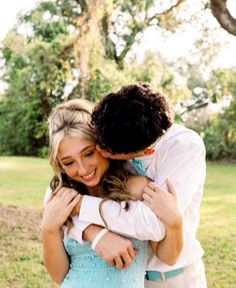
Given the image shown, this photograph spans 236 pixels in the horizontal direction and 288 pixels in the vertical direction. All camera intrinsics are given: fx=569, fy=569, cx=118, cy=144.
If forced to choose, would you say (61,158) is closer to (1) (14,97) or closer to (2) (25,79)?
(2) (25,79)

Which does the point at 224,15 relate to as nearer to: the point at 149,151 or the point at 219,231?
the point at 219,231

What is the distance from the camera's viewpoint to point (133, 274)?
1.75m

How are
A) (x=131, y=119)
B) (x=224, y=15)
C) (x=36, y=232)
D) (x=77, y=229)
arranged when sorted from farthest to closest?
1. (x=36, y=232)
2. (x=224, y=15)
3. (x=77, y=229)
4. (x=131, y=119)

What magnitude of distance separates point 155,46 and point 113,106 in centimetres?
2023

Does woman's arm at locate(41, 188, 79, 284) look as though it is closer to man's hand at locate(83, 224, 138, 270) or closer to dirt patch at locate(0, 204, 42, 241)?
man's hand at locate(83, 224, 138, 270)

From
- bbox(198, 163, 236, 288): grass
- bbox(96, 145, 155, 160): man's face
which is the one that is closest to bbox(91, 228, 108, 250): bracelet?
bbox(96, 145, 155, 160): man's face

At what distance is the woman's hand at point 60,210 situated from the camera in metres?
1.76

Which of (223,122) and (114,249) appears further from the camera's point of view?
(223,122)

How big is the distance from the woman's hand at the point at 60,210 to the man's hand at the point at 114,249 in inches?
4.2

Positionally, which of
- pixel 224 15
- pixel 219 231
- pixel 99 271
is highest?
pixel 224 15

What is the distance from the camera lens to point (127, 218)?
166 centimetres

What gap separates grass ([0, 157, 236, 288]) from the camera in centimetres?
509

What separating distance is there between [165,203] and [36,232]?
527 cm

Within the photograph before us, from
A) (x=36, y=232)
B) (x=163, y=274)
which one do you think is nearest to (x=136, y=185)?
(x=163, y=274)
